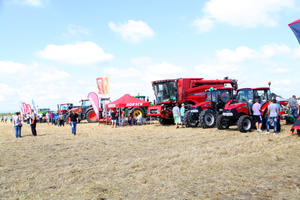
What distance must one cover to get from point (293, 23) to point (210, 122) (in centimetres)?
656

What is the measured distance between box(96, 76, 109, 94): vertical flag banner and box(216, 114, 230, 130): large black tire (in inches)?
412

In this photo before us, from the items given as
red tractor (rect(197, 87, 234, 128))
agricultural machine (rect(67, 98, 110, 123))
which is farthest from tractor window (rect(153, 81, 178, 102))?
agricultural machine (rect(67, 98, 110, 123))

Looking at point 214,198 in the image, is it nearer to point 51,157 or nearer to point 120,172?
point 120,172

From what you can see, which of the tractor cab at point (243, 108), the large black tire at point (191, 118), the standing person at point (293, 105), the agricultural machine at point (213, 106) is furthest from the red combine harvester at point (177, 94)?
the standing person at point (293, 105)

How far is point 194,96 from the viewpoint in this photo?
1603cm

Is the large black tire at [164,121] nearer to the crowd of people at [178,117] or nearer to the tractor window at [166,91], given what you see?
the tractor window at [166,91]

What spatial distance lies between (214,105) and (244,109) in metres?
2.09

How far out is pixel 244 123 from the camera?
1062cm

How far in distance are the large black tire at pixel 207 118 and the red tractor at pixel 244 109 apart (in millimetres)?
1077

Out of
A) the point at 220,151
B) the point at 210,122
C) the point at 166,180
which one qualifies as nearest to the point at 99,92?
the point at 210,122

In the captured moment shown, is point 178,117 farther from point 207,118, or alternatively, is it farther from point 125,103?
point 125,103

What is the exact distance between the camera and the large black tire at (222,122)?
37.4ft

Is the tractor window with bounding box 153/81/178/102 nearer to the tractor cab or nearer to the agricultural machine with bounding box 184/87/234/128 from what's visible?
the agricultural machine with bounding box 184/87/234/128

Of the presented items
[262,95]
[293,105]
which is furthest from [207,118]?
[293,105]
